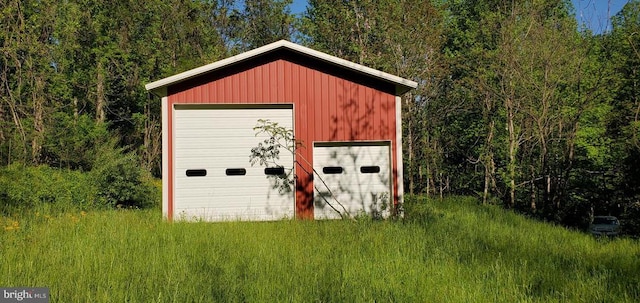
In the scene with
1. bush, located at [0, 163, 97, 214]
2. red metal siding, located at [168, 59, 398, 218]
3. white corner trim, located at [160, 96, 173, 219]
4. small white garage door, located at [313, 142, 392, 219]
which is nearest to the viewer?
white corner trim, located at [160, 96, 173, 219]

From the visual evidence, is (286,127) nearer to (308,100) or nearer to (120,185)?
(308,100)

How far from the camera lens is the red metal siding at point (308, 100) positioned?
938 cm

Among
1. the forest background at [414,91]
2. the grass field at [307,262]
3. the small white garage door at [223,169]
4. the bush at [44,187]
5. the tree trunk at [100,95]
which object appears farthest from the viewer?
the tree trunk at [100,95]

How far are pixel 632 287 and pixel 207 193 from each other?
7620 mm

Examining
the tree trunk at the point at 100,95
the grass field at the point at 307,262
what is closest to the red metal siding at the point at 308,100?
the grass field at the point at 307,262

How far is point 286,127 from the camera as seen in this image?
376 inches

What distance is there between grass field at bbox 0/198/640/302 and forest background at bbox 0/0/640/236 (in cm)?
328

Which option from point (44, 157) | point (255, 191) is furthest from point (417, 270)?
point (44, 157)

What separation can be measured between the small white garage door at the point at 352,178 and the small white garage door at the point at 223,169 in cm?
72

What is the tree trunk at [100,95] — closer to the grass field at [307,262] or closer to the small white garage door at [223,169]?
the small white garage door at [223,169]

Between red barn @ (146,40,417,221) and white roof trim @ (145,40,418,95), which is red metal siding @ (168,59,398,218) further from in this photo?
white roof trim @ (145,40,418,95)

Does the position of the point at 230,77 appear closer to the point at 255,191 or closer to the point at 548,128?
the point at 255,191

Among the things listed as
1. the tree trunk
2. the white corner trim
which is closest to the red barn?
the white corner trim

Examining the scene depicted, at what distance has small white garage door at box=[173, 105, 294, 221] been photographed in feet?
30.1
